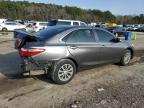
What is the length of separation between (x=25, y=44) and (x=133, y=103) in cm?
310

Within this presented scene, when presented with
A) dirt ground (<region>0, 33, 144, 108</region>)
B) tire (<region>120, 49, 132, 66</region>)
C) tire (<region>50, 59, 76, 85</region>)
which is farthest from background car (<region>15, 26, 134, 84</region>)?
tire (<region>120, 49, 132, 66</region>)

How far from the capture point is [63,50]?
20.2 ft

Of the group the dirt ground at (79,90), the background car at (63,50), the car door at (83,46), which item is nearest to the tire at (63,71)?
the background car at (63,50)

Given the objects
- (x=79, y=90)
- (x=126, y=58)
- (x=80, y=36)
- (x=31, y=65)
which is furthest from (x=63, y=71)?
(x=126, y=58)

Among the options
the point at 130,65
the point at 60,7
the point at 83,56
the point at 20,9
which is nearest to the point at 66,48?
the point at 83,56

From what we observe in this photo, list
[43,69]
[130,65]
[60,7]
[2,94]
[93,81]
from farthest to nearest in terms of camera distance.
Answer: [60,7] < [130,65] < [93,81] < [43,69] < [2,94]

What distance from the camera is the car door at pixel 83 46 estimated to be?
6.45 meters

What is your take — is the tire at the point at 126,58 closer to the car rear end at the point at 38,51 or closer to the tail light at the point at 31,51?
the car rear end at the point at 38,51

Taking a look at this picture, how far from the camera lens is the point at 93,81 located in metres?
6.63

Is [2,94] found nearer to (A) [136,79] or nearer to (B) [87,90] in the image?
(B) [87,90]

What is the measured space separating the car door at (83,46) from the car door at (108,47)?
272 mm

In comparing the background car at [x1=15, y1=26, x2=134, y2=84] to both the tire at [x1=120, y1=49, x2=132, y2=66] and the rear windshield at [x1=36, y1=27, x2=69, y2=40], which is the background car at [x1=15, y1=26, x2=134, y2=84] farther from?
the tire at [x1=120, y1=49, x2=132, y2=66]

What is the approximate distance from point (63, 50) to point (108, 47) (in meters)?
2.01

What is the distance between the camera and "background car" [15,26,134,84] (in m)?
5.88
